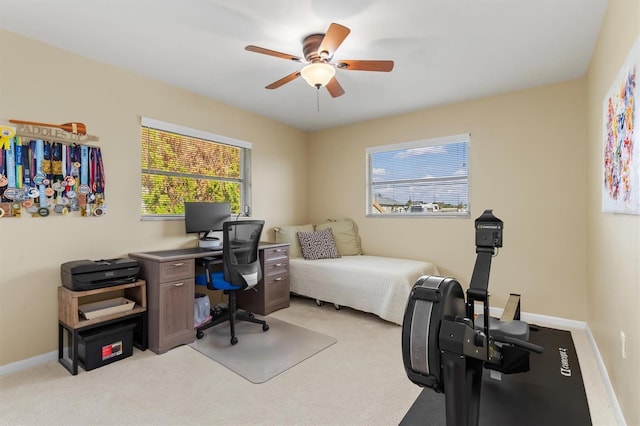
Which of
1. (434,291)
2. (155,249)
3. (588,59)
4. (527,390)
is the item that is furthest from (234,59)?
(527,390)

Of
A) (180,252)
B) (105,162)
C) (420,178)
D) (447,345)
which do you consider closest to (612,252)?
(447,345)

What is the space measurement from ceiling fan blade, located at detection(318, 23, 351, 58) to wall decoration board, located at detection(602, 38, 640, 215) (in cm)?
145

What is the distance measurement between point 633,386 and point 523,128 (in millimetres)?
2690

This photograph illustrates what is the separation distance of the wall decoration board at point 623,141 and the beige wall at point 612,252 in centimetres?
8

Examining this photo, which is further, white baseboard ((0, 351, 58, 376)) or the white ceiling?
white baseboard ((0, 351, 58, 376))

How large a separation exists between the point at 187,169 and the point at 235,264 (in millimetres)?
1376

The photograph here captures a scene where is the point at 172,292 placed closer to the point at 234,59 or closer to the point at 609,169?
the point at 234,59

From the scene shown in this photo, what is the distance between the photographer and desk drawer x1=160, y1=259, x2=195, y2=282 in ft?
9.00

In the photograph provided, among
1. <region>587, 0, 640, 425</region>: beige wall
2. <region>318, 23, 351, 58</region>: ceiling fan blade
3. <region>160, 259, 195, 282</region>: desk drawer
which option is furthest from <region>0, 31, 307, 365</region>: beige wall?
<region>587, 0, 640, 425</region>: beige wall

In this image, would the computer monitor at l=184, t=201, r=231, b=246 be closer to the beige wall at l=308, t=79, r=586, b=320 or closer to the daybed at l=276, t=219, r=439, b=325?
the daybed at l=276, t=219, r=439, b=325

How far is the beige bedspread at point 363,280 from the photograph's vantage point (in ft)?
10.9

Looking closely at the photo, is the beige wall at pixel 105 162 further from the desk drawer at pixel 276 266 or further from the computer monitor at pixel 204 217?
the desk drawer at pixel 276 266

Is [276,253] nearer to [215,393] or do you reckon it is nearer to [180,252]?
[180,252]

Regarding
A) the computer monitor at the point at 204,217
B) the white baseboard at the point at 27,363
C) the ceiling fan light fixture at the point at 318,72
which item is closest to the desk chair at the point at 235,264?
the computer monitor at the point at 204,217
